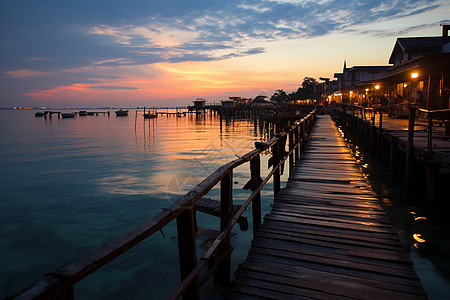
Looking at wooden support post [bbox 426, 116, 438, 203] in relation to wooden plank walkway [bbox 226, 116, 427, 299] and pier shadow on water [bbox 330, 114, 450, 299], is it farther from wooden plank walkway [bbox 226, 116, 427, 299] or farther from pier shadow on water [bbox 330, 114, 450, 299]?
wooden plank walkway [bbox 226, 116, 427, 299]

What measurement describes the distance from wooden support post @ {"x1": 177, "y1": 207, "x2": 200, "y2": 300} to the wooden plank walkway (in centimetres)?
69

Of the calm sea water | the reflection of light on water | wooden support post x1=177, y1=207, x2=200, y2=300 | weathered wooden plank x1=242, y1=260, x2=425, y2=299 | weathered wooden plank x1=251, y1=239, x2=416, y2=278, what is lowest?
the calm sea water

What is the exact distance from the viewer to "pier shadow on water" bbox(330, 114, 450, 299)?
511cm

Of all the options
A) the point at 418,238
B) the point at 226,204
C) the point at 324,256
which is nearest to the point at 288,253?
the point at 324,256

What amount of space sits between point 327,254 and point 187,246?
2.20 meters

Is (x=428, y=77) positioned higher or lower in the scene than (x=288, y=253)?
higher

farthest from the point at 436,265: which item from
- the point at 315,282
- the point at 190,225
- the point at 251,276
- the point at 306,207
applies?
the point at 190,225

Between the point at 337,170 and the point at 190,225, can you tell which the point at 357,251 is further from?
the point at 337,170

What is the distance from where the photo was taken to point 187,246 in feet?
8.17

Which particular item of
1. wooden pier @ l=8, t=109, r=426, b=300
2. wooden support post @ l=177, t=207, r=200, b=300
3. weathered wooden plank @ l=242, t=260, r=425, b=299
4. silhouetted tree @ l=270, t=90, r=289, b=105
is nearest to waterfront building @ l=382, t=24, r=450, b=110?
wooden pier @ l=8, t=109, r=426, b=300

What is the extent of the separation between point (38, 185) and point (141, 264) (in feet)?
33.3

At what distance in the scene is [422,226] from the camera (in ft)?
23.2

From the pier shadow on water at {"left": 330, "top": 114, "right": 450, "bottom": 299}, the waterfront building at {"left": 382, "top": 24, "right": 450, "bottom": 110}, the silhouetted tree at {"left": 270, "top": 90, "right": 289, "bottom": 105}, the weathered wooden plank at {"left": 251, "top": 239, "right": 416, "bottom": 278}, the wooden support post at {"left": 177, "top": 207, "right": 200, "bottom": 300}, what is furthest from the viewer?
the silhouetted tree at {"left": 270, "top": 90, "right": 289, "bottom": 105}

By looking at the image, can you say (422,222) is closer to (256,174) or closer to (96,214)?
(256,174)
